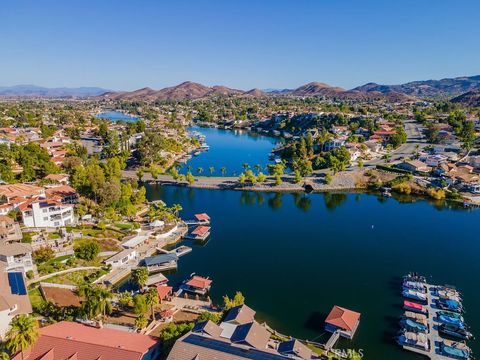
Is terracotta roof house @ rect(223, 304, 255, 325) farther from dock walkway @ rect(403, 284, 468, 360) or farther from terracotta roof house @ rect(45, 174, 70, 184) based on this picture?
terracotta roof house @ rect(45, 174, 70, 184)

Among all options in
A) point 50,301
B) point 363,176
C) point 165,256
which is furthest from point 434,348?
point 363,176

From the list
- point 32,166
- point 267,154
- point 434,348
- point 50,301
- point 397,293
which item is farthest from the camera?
point 267,154

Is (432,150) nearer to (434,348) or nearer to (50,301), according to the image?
(434,348)

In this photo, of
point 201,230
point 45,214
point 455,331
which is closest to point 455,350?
point 455,331

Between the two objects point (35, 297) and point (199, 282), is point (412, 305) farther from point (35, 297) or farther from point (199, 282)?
point (35, 297)

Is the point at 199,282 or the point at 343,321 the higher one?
the point at 343,321

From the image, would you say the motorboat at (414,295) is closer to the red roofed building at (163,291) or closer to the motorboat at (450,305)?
the motorboat at (450,305)
